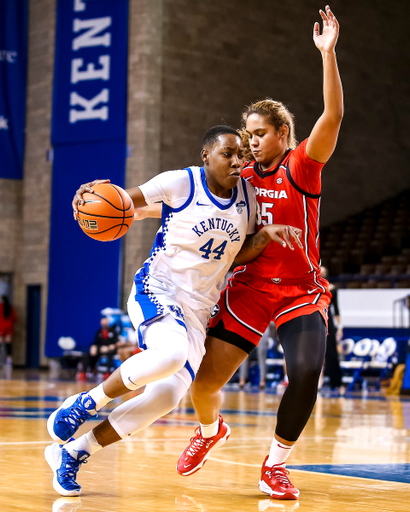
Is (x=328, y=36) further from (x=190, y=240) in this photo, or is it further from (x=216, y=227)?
(x=190, y=240)

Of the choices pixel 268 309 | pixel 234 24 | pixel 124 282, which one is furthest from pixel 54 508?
pixel 234 24

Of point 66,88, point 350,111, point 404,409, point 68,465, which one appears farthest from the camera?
point 350,111

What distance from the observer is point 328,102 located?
12.6 feet

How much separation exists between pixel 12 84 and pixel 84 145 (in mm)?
3136

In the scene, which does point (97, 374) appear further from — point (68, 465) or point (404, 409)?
point (68, 465)

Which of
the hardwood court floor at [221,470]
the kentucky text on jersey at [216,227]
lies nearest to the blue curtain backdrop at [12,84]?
the hardwood court floor at [221,470]

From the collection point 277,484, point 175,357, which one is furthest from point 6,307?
point 175,357

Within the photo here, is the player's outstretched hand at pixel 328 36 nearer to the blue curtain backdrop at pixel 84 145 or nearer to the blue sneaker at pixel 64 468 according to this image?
the blue sneaker at pixel 64 468

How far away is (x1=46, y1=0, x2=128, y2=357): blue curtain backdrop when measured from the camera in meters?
18.6

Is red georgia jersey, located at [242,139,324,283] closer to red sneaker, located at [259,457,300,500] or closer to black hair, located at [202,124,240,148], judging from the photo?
black hair, located at [202,124,240,148]

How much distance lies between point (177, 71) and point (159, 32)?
0.97 meters

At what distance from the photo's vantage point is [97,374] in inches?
648

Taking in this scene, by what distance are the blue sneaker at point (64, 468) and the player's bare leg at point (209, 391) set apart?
0.69 meters

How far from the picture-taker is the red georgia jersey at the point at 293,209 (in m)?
4.05
